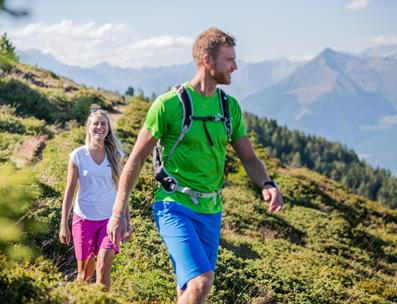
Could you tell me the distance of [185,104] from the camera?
13.7 feet

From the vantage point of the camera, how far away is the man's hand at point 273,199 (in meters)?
4.20

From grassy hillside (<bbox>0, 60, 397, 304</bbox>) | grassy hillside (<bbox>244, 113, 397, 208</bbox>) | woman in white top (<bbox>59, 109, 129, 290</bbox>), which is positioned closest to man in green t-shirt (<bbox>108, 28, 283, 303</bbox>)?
grassy hillside (<bbox>0, 60, 397, 304</bbox>)

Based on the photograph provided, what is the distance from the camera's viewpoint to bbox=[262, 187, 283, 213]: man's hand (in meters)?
4.20

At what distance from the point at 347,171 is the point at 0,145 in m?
147

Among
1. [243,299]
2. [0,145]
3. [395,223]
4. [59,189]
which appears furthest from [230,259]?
[395,223]

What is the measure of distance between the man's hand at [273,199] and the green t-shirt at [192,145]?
17.1 inches

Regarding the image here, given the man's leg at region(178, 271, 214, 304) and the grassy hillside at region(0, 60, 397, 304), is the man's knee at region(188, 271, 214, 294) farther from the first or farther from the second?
the grassy hillside at region(0, 60, 397, 304)

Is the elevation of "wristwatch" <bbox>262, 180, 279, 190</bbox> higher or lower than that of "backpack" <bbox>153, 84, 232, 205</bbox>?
lower

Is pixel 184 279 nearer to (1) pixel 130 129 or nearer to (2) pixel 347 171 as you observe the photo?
(1) pixel 130 129

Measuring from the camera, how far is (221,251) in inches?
361

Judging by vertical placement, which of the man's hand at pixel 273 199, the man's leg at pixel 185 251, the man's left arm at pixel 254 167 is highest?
the man's left arm at pixel 254 167

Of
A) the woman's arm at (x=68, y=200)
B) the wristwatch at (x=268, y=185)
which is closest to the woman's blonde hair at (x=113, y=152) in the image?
the woman's arm at (x=68, y=200)

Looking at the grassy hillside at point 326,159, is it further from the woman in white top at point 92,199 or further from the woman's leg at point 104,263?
the woman's leg at point 104,263

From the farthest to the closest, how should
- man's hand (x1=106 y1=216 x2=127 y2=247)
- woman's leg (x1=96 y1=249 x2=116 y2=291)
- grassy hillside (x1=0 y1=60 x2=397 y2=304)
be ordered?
woman's leg (x1=96 y1=249 x2=116 y2=291) < man's hand (x1=106 y1=216 x2=127 y2=247) < grassy hillside (x1=0 y1=60 x2=397 y2=304)
